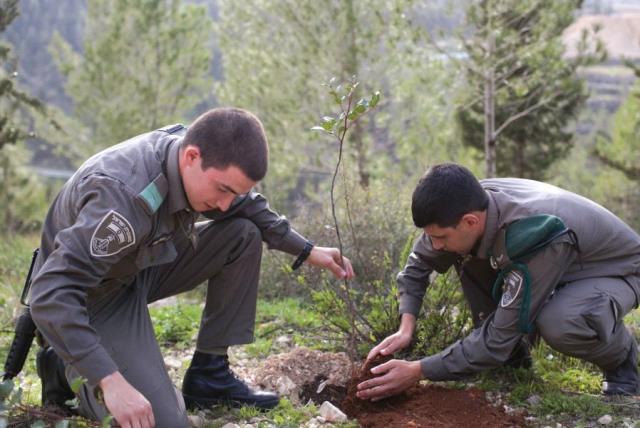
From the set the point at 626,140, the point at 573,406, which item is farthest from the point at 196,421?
the point at 626,140

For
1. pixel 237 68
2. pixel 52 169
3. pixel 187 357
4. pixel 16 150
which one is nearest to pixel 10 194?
pixel 16 150

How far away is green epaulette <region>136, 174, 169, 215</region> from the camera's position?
250 cm

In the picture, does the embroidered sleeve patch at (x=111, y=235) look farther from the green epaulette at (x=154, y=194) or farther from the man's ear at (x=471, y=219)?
the man's ear at (x=471, y=219)

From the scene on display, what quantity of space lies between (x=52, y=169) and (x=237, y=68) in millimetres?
52096

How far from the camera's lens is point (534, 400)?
3.16m

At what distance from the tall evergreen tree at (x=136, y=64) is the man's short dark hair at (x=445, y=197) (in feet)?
60.8

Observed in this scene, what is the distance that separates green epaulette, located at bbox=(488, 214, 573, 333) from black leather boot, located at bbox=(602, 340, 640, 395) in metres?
0.57

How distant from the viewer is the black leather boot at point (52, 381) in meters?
2.88

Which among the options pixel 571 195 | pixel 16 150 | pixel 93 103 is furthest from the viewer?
pixel 93 103

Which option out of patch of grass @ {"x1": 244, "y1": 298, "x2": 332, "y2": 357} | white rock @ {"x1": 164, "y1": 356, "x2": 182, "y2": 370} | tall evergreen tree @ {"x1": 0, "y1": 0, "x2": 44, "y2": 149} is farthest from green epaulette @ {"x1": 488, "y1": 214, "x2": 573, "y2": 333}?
tall evergreen tree @ {"x1": 0, "y1": 0, "x2": 44, "y2": 149}

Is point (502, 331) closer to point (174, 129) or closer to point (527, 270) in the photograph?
point (527, 270)

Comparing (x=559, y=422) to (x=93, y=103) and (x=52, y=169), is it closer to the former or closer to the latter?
(x=93, y=103)

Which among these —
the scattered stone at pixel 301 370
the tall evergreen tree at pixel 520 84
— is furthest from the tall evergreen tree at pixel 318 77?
the scattered stone at pixel 301 370

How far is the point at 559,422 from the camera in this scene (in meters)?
2.97
